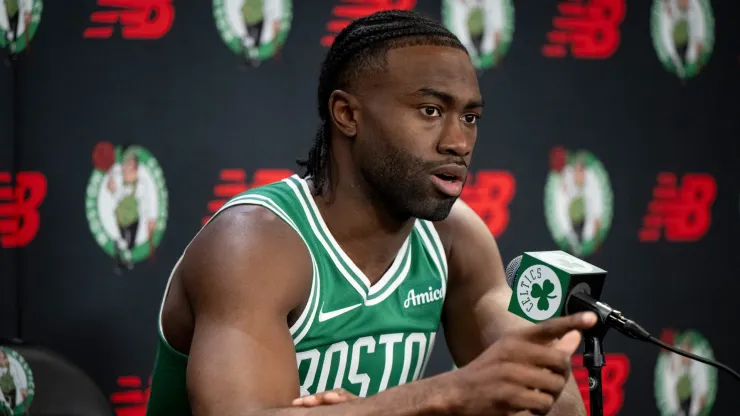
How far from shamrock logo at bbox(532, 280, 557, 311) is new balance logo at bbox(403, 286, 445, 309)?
51cm

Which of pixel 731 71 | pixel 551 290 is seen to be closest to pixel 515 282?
pixel 551 290

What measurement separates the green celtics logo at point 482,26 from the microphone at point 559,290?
1497 millimetres

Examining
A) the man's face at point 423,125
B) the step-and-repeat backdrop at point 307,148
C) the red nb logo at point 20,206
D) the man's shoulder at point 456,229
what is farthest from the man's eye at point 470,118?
the red nb logo at point 20,206

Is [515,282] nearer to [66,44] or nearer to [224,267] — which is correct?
[224,267]

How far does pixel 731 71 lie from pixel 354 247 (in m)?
1.84

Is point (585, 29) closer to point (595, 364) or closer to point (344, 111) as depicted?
point (344, 111)

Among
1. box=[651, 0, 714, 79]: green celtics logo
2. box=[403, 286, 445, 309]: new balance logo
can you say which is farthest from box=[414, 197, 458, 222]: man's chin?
box=[651, 0, 714, 79]: green celtics logo

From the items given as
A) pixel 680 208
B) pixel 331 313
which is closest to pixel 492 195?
pixel 680 208

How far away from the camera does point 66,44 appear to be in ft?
8.05

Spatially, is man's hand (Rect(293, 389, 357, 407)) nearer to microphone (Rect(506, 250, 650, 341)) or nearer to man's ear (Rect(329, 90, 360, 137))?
microphone (Rect(506, 250, 650, 341))

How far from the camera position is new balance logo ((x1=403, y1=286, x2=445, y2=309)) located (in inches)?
69.6

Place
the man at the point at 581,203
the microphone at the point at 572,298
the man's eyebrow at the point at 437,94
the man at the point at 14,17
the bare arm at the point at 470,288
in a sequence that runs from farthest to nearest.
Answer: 1. the man at the point at 581,203
2. the man at the point at 14,17
3. the bare arm at the point at 470,288
4. the man's eyebrow at the point at 437,94
5. the microphone at the point at 572,298

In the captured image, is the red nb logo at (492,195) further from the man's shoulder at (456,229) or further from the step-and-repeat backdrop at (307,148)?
the man's shoulder at (456,229)

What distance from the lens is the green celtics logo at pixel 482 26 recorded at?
269 centimetres
